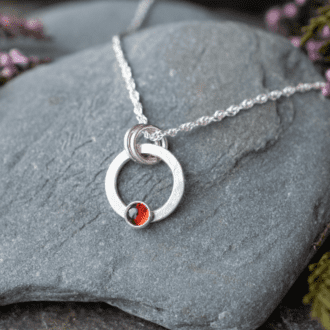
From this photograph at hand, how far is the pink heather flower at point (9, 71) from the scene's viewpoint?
2482 millimetres

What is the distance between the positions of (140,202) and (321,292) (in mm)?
939

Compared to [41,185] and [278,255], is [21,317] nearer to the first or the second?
[41,185]

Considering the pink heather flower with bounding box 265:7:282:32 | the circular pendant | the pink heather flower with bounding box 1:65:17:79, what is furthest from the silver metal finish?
the pink heather flower with bounding box 265:7:282:32

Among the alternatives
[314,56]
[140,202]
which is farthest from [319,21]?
[140,202]

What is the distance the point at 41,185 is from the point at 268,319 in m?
1.44

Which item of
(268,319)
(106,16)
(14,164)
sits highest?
(106,16)

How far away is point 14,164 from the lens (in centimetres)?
186

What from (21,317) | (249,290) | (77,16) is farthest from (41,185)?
(77,16)

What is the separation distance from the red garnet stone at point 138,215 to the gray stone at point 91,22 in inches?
94.2

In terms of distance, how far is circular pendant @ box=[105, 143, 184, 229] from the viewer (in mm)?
1626

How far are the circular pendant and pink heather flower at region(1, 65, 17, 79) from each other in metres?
1.36

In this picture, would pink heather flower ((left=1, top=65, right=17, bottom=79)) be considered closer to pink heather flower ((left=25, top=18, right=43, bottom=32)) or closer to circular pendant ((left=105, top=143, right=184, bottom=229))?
pink heather flower ((left=25, top=18, right=43, bottom=32))

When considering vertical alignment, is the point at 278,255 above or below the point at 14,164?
below

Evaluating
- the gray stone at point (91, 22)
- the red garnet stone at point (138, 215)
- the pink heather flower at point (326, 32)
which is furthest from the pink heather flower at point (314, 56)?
the red garnet stone at point (138, 215)
